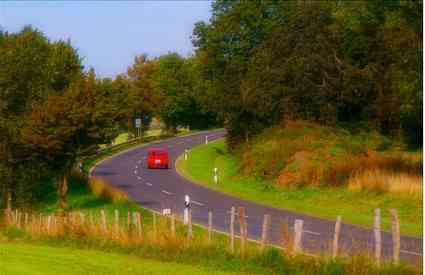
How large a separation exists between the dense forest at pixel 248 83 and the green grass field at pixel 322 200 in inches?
166

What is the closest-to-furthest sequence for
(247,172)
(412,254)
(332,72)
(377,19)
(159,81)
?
1. (412,254)
2. (377,19)
3. (247,172)
4. (332,72)
5. (159,81)

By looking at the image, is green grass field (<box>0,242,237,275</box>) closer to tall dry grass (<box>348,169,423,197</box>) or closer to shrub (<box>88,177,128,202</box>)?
tall dry grass (<box>348,169,423,197</box>)

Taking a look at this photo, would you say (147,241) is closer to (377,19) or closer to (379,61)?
(377,19)

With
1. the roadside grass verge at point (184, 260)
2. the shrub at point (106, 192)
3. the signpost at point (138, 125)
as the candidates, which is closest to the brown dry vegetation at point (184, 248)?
the roadside grass verge at point (184, 260)

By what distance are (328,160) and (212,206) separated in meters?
9.43

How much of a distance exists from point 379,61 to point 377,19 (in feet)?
68.0

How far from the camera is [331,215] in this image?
35.6 m

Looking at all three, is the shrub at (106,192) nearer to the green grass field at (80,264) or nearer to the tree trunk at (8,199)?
the tree trunk at (8,199)

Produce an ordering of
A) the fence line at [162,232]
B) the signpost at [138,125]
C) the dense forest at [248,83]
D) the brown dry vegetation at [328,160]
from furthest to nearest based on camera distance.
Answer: the signpost at [138,125] < the brown dry vegetation at [328,160] < the dense forest at [248,83] < the fence line at [162,232]

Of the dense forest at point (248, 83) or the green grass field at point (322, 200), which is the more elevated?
the dense forest at point (248, 83)

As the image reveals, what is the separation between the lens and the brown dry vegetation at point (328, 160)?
3978cm

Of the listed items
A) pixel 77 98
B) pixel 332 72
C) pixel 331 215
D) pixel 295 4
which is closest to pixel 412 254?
pixel 331 215

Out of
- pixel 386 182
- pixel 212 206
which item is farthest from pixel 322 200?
pixel 212 206

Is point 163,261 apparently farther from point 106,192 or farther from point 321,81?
point 321,81
